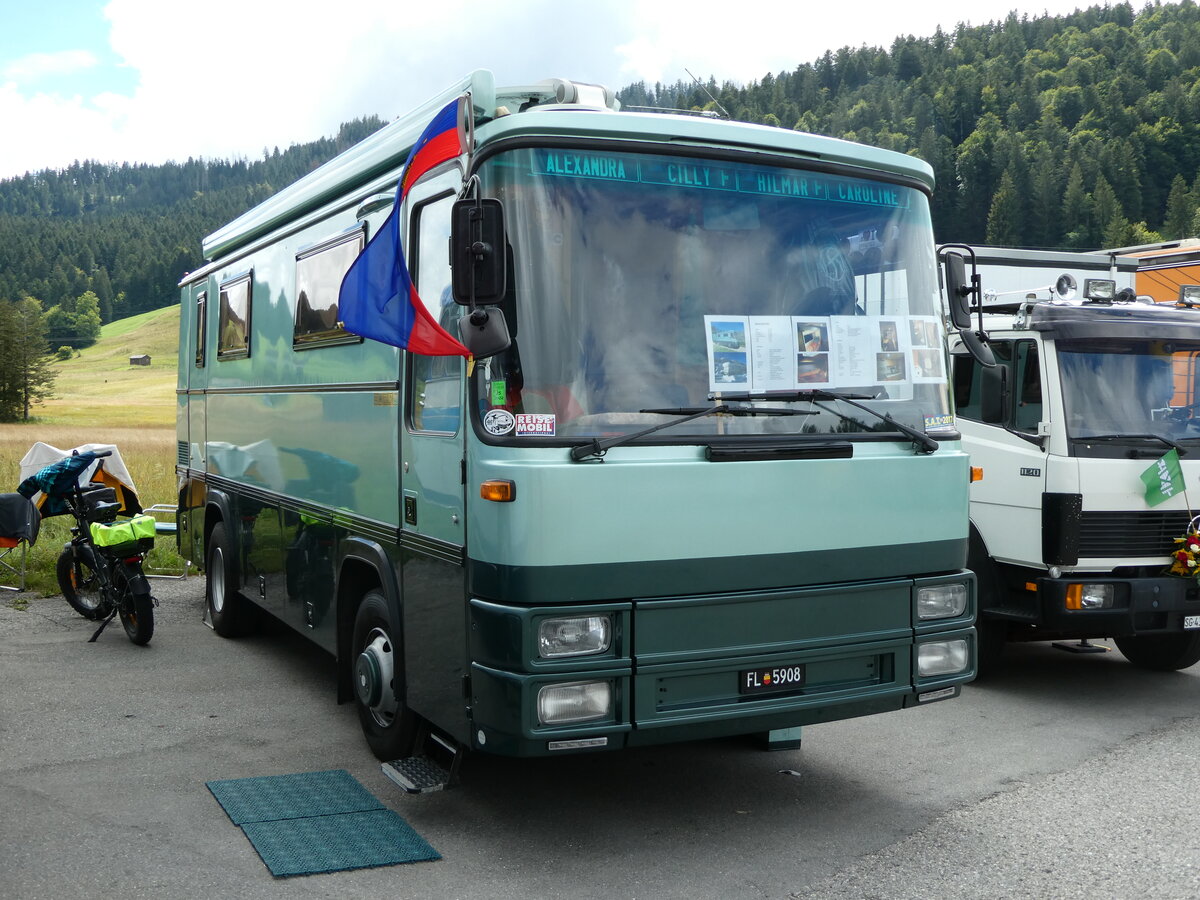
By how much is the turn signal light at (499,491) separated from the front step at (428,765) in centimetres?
123

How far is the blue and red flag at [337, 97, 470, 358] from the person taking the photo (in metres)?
4.75

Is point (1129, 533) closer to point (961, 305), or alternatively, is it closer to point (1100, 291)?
point (1100, 291)

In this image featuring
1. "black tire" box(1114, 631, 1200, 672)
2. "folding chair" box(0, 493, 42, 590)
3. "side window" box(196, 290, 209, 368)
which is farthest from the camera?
"folding chair" box(0, 493, 42, 590)

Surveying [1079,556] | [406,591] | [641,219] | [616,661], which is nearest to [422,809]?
[406,591]

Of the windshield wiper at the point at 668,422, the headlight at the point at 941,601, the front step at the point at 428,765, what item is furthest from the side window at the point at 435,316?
the headlight at the point at 941,601

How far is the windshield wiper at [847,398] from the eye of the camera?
15.4 feet

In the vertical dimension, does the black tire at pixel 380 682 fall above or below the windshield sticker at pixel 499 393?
below

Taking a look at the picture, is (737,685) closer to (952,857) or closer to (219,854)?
(952,857)

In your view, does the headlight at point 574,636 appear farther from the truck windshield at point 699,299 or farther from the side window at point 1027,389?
the side window at point 1027,389

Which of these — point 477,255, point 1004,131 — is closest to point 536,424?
point 477,255

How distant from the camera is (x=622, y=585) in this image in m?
4.45

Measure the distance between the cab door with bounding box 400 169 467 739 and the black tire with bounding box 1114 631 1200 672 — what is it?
207 inches

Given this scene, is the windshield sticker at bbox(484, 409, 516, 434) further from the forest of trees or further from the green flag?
the forest of trees

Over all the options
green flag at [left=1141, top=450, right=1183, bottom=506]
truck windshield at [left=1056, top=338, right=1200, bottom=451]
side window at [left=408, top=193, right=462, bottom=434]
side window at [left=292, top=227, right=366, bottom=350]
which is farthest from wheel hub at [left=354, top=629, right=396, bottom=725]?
green flag at [left=1141, top=450, right=1183, bottom=506]
